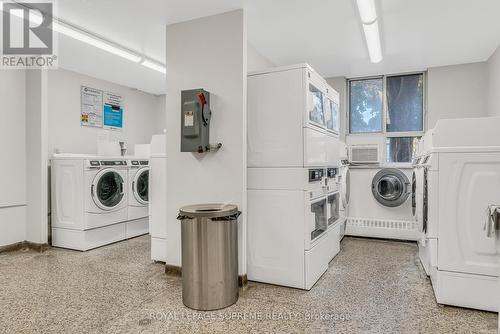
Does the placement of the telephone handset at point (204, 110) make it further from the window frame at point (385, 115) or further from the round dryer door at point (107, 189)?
the window frame at point (385, 115)

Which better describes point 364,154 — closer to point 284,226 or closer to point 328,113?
point 328,113

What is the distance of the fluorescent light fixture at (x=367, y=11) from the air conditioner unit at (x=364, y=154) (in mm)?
2406

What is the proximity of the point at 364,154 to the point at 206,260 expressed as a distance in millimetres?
3585

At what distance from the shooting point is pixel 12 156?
4055 millimetres

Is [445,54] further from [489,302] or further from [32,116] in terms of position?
[32,116]

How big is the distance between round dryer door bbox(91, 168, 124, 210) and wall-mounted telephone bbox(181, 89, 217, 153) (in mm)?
1867

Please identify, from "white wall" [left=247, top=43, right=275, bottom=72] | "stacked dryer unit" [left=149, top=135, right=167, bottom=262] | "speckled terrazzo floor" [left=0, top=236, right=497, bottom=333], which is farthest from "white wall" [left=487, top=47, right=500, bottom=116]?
"stacked dryer unit" [left=149, top=135, right=167, bottom=262]

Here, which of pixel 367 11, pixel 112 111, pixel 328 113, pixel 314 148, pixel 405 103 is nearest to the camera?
pixel 367 11

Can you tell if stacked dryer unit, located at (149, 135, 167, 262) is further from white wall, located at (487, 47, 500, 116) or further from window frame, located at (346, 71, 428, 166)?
white wall, located at (487, 47, 500, 116)

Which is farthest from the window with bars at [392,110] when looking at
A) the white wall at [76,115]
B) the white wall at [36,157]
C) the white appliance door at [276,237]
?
the white wall at [36,157]

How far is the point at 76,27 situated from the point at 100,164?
172 cm

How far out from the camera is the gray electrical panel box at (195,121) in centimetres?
289

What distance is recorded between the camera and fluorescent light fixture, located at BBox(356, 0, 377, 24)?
272cm

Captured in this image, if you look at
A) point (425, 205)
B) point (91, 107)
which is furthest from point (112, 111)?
point (425, 205)
